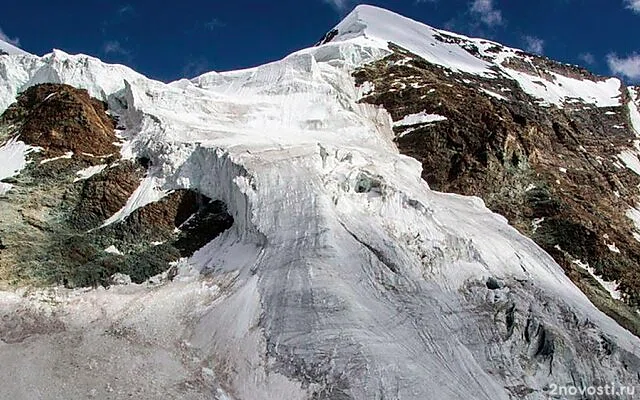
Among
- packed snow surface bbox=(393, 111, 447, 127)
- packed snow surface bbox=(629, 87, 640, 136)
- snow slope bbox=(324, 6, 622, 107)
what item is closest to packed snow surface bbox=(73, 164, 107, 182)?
packed snow surface bbox=(393, 111, 447, 127)

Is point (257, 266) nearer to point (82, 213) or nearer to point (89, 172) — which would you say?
point (82, 213)

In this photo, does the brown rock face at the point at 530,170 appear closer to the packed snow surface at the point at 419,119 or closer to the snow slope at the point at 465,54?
the packed snow surface at the point at 419,119

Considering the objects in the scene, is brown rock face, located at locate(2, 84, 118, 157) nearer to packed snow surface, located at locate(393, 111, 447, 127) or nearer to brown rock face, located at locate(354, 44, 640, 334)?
brown rock face, located at locate(354, 44, 640, 334)

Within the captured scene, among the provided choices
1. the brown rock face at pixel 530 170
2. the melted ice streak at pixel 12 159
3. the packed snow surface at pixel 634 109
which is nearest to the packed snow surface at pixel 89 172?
the melted ice streak at pixel 12 159

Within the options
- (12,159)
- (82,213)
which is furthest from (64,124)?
(82,213)

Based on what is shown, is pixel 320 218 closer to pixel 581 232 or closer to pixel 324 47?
pixel 581 232
